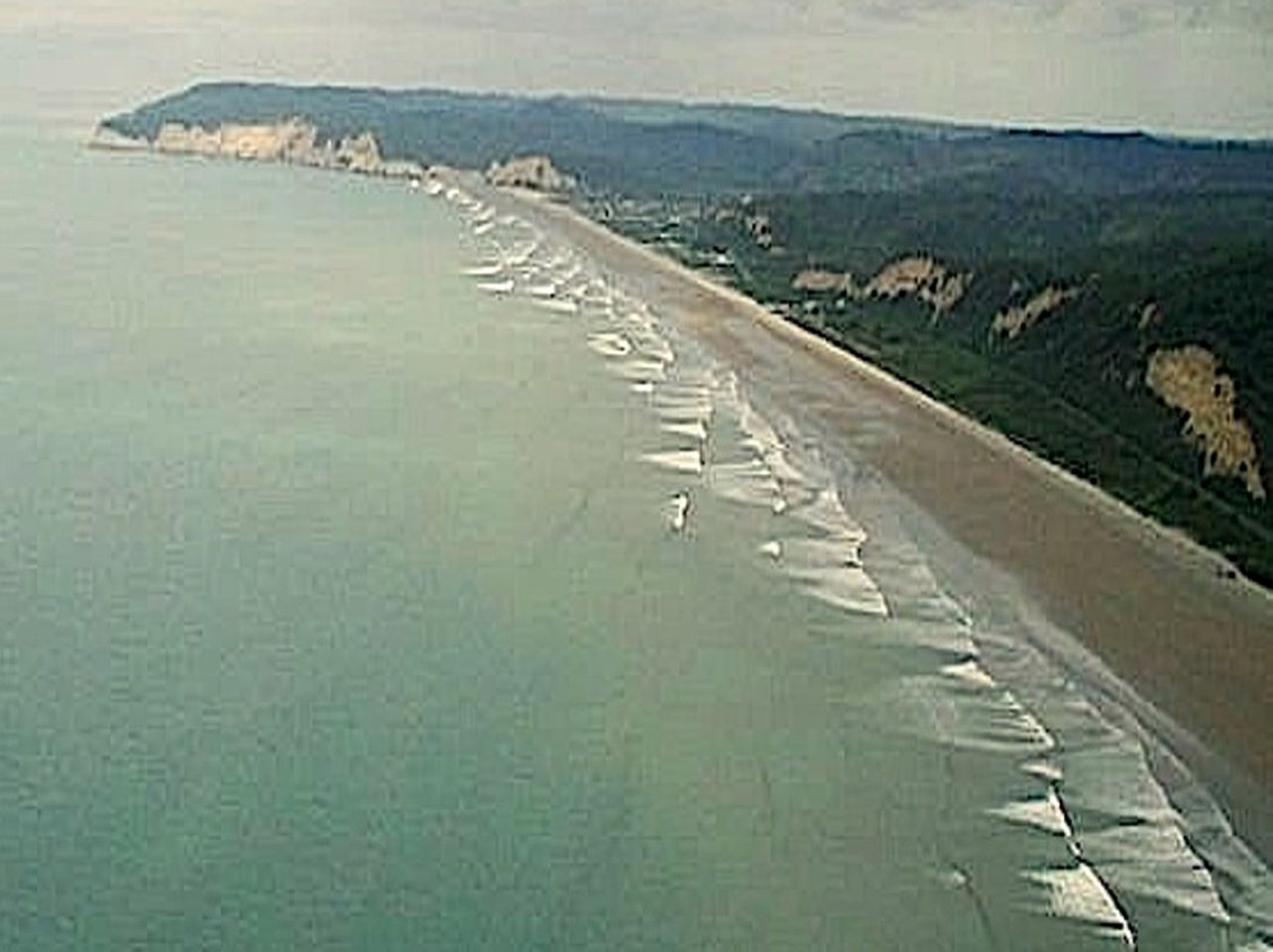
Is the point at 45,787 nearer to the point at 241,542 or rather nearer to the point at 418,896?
the point at 418,896

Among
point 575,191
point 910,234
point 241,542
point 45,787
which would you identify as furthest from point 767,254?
point 45,787

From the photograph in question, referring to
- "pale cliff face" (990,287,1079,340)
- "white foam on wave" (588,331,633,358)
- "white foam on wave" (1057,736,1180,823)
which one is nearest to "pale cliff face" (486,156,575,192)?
"white foam on wave" (588,331,633,358)

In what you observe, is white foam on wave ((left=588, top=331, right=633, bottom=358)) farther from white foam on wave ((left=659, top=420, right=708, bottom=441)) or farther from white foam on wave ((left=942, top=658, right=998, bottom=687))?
white foam on wave ((left=942, top=658, right=998, bottom=687))

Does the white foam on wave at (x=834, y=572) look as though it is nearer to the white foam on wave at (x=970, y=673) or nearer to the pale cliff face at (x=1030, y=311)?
the white foam on wave at (x=970, y=673)

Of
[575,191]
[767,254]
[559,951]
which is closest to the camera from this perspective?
[559,951]

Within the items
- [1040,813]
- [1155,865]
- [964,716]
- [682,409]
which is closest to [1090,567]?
[964,716]
